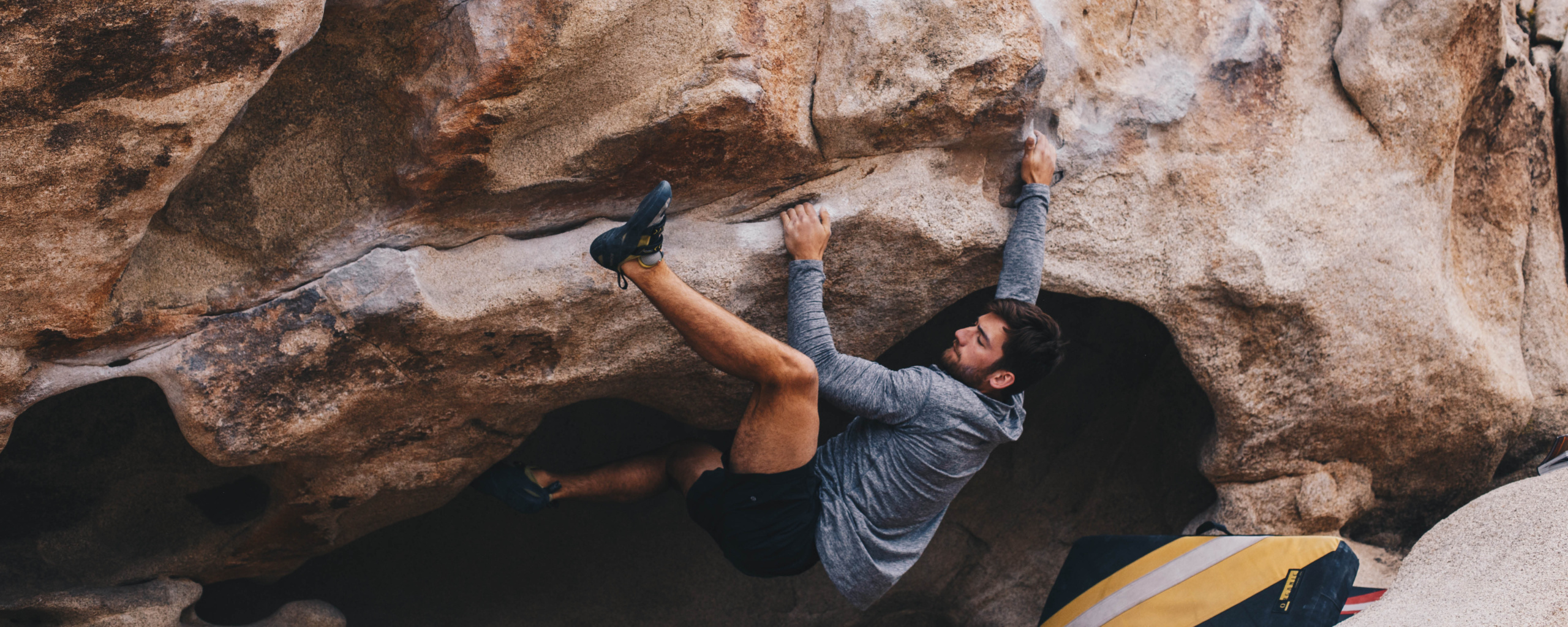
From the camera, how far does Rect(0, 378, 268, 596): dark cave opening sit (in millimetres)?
2305

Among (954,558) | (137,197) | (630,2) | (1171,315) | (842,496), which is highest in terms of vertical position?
(630,2)

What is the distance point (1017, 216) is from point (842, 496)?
76cm

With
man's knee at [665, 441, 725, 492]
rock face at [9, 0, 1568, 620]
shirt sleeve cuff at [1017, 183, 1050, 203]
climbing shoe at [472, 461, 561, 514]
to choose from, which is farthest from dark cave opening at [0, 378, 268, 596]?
shirt sleeve cuff at [1017, 183, 1050, 203]

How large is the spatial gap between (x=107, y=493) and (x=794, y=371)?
5.78ft

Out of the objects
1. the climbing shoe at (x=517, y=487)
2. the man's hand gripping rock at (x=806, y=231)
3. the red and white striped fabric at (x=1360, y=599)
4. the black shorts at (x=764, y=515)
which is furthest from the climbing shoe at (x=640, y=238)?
the red and white striped fabric at (x=1360, y=599)

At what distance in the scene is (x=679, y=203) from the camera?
7.13ft

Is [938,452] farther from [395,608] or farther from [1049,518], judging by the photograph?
[395,608]

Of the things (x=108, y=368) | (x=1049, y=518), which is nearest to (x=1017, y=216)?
(x=1049, y=518)

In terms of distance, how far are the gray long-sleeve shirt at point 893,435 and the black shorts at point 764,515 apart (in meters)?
0.06

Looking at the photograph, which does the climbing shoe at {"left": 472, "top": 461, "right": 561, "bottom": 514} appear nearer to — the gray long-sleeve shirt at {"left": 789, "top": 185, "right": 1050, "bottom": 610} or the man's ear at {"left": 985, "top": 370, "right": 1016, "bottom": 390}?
the gray long-sleeve shirt at {"left": 789, "top": 185, "right": 1050, "bottom": 610}

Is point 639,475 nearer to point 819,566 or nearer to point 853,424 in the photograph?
point 853,424

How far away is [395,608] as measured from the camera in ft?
9.70

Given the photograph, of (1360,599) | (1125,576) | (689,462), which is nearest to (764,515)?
(689,462)

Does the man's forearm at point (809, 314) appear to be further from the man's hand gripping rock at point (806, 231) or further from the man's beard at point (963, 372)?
the man's beard at point (963, 372)
